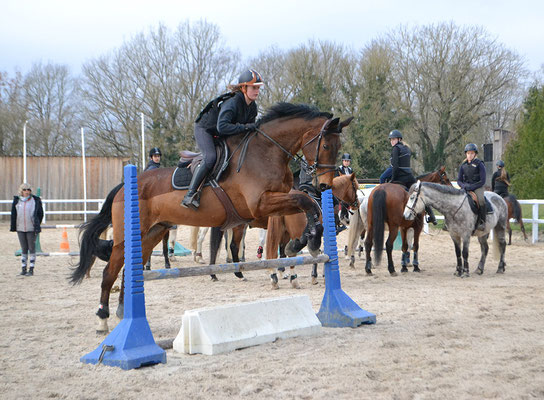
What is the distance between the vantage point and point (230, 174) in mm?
5785

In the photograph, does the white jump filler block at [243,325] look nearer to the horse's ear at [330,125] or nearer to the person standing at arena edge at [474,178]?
the horse's ear at [330,125]

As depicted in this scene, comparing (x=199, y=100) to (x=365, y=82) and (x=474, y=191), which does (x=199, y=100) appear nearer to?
(x=365, y=82)

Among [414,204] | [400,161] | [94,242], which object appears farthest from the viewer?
[400,161]

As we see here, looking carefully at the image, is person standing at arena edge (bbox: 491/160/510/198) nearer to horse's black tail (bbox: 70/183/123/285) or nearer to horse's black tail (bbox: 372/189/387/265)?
A: horse's black tail (bbox: 372/189/387/265)

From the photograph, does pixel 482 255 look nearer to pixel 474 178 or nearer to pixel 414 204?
pixel 474 178

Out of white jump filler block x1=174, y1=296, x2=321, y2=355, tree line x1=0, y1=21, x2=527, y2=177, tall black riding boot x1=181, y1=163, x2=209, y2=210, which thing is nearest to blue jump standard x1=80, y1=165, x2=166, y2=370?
white jump filler block x1=174, y1=296, x2=321, y2=355

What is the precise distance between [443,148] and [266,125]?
101ft

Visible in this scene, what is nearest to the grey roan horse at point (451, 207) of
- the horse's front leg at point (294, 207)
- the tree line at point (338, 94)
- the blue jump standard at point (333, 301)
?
the blue jump standard at point (333, 301)

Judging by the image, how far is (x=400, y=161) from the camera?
38.8 feet

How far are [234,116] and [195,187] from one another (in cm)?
85

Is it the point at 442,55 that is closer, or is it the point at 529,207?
the point at 529,207

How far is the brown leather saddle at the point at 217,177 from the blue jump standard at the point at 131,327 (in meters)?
0.91

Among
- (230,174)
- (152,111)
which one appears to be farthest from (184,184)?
(152,111)

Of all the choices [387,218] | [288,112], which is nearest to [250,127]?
[288,112]
